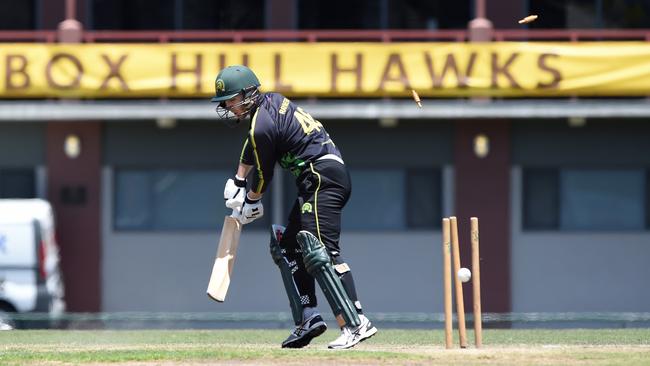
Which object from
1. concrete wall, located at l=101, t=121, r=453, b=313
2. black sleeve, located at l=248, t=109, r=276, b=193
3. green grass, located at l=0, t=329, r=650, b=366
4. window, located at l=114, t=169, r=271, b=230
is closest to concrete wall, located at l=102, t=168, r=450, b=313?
concrete wall, located at l=101, t=121, r=453, b=313

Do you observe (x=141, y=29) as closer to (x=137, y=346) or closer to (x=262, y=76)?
(x=262, y=76)

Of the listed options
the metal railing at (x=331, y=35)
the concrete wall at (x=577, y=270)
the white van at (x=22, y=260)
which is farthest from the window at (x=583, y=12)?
the white van at (x=22, y=260)

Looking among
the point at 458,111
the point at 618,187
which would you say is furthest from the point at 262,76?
the point at 618,187

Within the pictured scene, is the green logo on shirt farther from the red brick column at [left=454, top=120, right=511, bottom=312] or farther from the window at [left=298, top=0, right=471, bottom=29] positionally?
the window at [left=298, top=0, right=471, bottom=29]

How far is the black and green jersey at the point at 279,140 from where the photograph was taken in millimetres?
10484

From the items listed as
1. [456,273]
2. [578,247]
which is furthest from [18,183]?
[456,273]

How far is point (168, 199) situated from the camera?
2633cm

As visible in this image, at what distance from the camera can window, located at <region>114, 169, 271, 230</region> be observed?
26155 mm

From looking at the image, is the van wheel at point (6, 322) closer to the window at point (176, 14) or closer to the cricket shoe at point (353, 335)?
the window at point (176, 14)

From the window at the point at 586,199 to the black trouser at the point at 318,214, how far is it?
15634mm

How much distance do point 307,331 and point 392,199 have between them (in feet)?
51.1

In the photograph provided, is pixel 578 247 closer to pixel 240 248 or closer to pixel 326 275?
pixel 240 248

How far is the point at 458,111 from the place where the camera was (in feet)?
81.3

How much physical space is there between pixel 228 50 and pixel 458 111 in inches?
142
